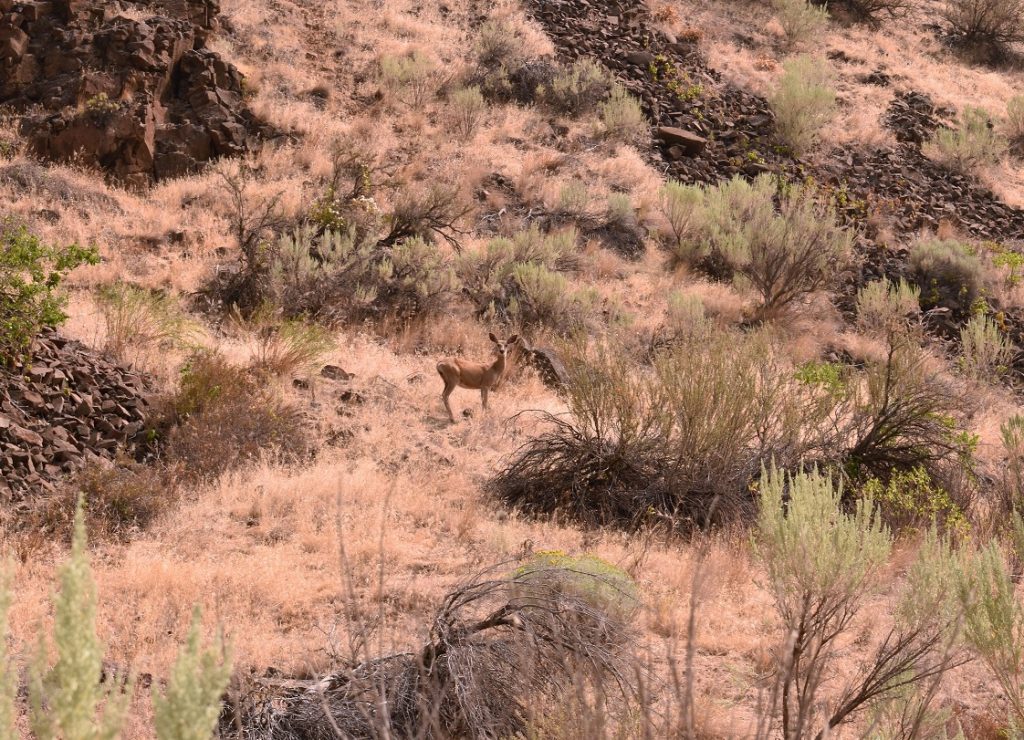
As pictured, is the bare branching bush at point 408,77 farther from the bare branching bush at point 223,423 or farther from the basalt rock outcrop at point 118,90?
the bare branching bush at point 223,423

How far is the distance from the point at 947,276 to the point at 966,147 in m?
6.02

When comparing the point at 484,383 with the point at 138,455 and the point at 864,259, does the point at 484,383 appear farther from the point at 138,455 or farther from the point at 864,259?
the point at 864,259

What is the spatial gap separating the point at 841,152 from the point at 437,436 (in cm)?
1567

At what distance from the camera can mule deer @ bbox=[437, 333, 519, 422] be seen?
1016 cm

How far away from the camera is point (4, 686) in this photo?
7.01ft

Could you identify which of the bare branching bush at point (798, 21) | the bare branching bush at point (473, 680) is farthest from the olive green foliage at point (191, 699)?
the bare branching bush at point (798, 21)

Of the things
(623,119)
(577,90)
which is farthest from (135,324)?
(577,90)

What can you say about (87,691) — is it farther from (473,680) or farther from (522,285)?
(522,285)

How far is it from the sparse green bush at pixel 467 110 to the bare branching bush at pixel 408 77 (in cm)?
68

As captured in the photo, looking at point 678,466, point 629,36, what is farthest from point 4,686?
point 629,36

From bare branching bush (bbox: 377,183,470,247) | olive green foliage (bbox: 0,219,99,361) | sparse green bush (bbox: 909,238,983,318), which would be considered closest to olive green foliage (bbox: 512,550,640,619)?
olive green foliage (bbox: 0,219,99,361)

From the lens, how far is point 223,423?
8.88 m

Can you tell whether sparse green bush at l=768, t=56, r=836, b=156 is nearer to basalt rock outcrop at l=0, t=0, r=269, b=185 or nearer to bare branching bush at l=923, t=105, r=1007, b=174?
bare branching bush at l=923, t=105, r=1007, b=174

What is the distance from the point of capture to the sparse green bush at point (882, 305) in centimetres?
1608
